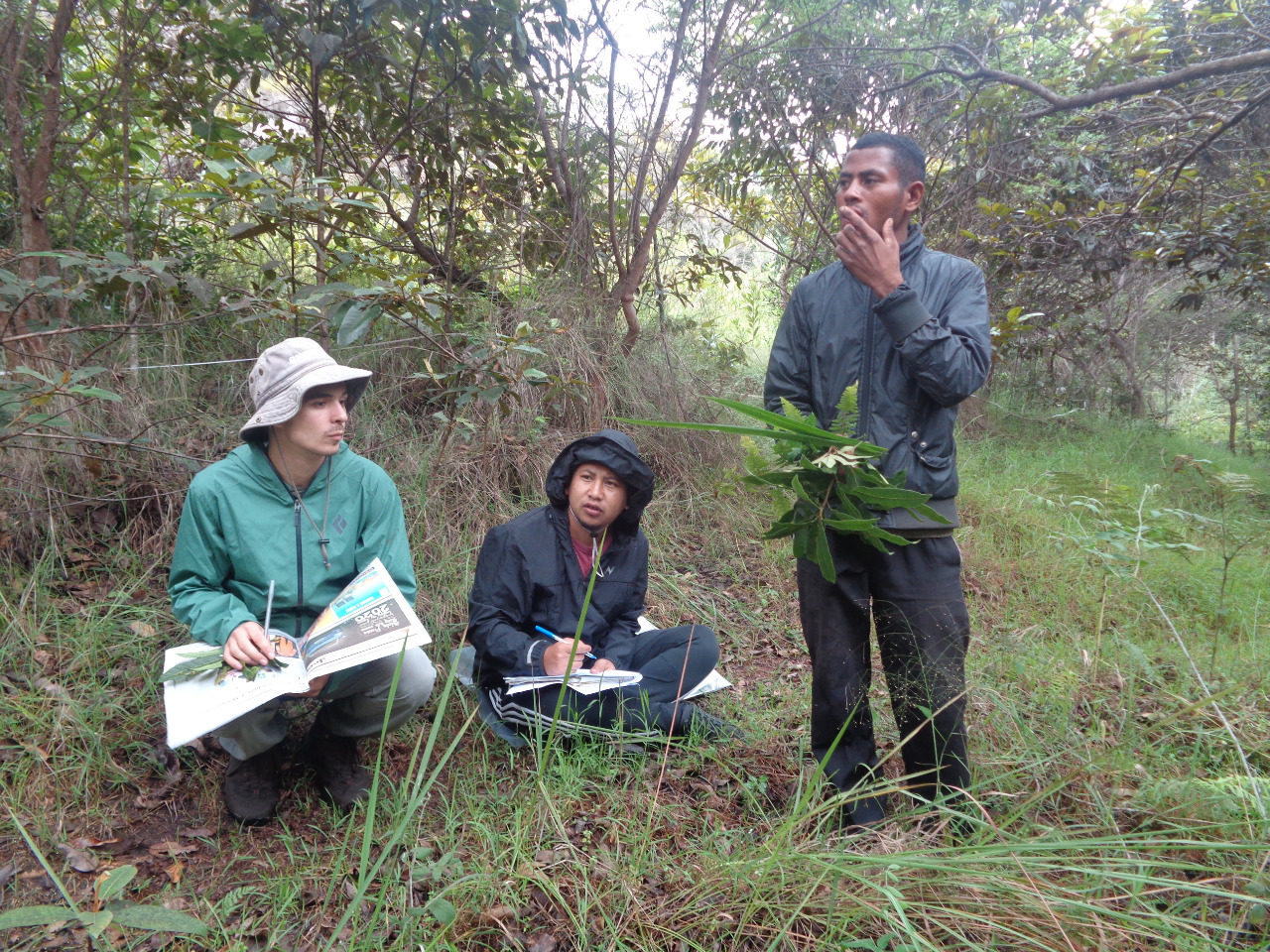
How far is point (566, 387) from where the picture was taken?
4.49 m

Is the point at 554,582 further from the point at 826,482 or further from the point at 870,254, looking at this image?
the point at 870,254

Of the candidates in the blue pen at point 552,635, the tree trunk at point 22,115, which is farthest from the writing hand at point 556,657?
the tree trunk at point 22,115

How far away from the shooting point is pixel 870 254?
193 centimetres

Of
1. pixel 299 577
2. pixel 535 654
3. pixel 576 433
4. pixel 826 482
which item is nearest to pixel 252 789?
pixel 299 577

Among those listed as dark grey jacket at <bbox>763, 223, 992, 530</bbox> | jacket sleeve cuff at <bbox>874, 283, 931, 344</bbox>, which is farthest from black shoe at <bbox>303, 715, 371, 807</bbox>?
jacket sleeve cuff at <bbox>874, 283, 931, 344</bbox>

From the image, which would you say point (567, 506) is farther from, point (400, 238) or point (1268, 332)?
point (1268, 332)

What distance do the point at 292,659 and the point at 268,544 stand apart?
402mm

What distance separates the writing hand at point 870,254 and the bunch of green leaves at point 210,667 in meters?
1.91

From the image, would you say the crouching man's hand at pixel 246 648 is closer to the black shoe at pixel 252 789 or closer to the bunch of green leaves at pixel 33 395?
the black shoe at pixel 252 789

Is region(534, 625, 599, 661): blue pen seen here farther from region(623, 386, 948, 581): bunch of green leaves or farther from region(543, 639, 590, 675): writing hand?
region(623, 386, 948, 581): bunch of green leaves

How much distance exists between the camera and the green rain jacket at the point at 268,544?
2.29 metres

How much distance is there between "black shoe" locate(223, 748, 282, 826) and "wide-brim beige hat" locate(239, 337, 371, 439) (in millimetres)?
1039

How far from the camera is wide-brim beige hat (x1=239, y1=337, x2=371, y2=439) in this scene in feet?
7.68

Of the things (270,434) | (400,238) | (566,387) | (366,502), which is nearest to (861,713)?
(366,502)
